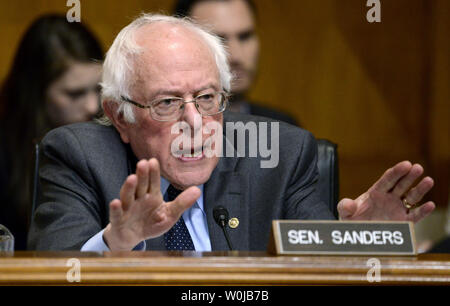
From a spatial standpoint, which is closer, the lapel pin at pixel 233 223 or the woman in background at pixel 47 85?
the lapel pin at pixel 233 223

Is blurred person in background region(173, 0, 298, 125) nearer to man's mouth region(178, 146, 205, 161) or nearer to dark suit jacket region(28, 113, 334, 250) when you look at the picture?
dark suit jacket region(28, 113, 334, 250)

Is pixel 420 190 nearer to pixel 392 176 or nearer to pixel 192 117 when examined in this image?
pixel 392 176

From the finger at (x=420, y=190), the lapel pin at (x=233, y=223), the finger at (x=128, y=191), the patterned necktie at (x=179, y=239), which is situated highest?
the finger at (x=128, y=191)

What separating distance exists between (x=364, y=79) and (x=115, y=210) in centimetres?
352

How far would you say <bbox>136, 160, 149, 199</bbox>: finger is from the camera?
1.50 metres

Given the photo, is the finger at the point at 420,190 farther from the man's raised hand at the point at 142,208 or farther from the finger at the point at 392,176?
the man's raised hand at the point at 142,208

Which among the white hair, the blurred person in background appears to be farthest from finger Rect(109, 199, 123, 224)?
the blurred person in background

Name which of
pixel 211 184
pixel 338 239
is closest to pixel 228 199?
pixel 211 184

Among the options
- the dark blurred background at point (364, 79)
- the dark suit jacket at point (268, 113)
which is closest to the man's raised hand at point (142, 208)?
the dark suit jacket at point (268, 113)

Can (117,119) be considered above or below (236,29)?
below

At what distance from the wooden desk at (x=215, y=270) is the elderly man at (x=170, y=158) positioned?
0.70 m

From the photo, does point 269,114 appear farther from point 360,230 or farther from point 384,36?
point 360,230

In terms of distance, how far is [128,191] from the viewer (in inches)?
60.3

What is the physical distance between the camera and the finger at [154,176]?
4.97 ft
